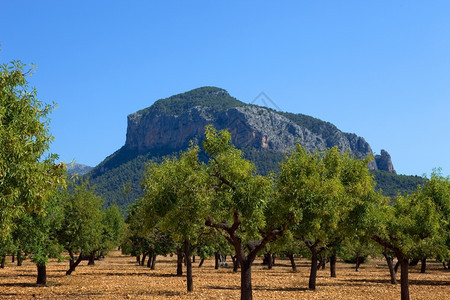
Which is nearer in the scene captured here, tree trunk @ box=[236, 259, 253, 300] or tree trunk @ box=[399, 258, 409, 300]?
tree trunk @ box=[236, 259, 253, 300]

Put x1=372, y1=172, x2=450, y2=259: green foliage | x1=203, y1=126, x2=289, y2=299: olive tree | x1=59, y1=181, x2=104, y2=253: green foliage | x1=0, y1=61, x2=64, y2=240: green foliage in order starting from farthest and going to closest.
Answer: x1=59, y1=181, x2=104, y2=253: green foliage < x1=372, y1=172, x2=450, y2=259: green foliage < x1=203, y1=126, x2=289, y2=299: olive tree < x1=0, y1=61, x2=64, y2=240: green foliage

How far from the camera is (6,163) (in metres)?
18.4

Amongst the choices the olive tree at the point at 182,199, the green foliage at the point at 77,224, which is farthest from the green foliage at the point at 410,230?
the green foliage at the point at 77,224

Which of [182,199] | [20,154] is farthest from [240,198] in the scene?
[20,154]

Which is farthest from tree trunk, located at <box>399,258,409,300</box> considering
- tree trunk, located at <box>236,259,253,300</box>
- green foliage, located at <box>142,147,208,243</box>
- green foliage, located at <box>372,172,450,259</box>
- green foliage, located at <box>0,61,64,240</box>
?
green foliage, located at <box>0,61,64,240</box>

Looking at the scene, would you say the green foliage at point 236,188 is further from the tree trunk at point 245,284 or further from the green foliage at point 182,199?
the tree trunk at point 245,284

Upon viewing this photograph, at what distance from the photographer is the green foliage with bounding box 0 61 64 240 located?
1836 cm

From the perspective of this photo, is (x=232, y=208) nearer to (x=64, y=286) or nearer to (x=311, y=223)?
(x=311, y=223)

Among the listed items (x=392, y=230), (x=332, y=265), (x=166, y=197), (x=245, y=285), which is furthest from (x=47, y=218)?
(x=332, y=265)

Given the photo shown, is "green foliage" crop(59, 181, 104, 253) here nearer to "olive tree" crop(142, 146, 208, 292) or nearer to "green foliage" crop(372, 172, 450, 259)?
"olive tree" crop(142, 146, 208, 292)

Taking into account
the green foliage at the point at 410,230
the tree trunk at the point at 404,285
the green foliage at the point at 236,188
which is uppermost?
the green foliage at the point at 236,188

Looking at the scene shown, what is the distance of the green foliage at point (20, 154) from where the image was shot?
723 inches

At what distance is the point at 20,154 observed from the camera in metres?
17.7

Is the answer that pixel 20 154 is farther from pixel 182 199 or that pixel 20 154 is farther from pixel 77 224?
pixel 77 224
